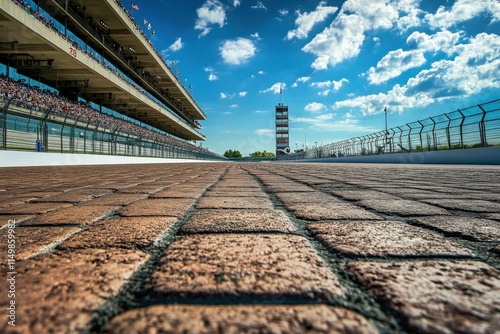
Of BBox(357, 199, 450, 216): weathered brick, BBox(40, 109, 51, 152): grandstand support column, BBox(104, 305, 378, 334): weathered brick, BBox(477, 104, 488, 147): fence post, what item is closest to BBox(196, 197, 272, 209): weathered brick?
BBox(357, 199, 450, 216): weathered brick

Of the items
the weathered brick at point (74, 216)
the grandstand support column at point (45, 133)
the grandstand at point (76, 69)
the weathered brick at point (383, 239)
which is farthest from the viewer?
the grandstand at point (76, 69)

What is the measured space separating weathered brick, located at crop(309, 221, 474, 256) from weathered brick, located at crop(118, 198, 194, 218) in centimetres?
83

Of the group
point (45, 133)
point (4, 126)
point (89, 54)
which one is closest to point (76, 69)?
point (89, 54)

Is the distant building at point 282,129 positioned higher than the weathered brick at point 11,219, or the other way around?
the distant building at point 282,129

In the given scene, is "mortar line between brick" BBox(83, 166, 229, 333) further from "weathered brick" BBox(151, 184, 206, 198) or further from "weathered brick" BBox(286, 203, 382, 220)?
"weathered brick" BBox(151, 184, 206, 198)

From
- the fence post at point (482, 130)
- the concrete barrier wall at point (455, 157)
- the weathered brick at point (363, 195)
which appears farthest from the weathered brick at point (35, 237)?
the fence post at point (482, 130)

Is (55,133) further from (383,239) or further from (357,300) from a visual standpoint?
(357,300)

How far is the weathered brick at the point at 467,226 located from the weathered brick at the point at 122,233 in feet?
4.14

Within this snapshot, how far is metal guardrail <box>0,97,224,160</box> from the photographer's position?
440 inches

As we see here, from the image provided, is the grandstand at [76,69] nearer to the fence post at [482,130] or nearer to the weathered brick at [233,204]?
the weathered brick at [233,204]

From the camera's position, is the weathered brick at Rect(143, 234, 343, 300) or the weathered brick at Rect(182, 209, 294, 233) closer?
the weathered brick at Rect(143, 234, 343, 300)

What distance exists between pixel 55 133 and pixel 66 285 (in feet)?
50.4

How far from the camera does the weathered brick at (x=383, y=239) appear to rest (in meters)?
1.01

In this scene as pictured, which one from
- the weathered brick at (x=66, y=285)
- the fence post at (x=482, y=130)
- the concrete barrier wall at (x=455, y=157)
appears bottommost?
the weathered brick at (x=66, y=285)
